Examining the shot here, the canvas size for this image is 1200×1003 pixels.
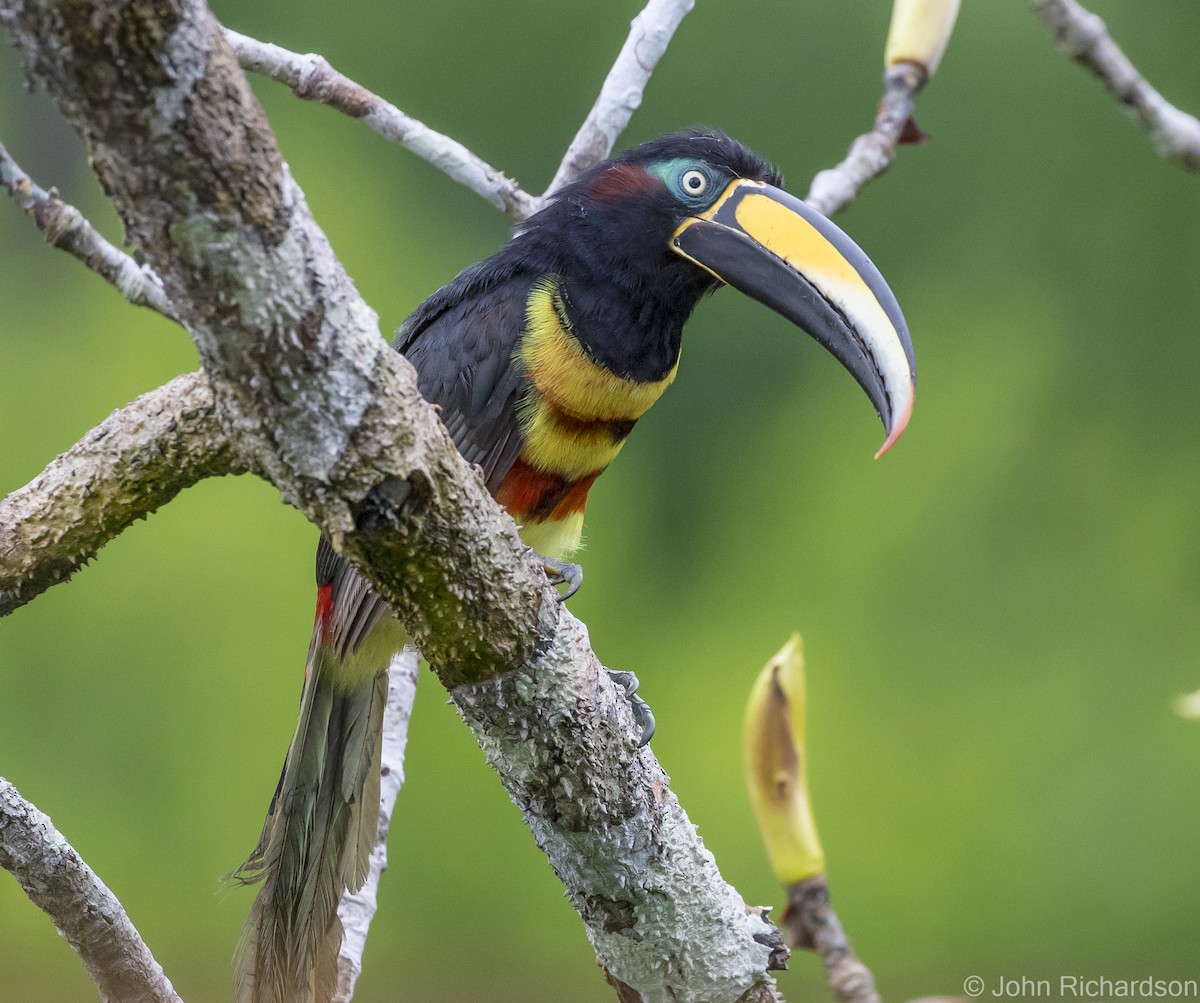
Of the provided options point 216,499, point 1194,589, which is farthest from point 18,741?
point 1194,589

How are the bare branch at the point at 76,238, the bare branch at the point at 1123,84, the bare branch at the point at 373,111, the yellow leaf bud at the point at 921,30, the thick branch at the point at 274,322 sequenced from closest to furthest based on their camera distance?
Answer: 1. the thick branch at the point at 274,322
2. the bare branch at the point at 1123,84
3. the bare branch at the point at 76,238
4. the bare branch at the point at 373,111
5. the yellow leaf bud at the point at 921,30

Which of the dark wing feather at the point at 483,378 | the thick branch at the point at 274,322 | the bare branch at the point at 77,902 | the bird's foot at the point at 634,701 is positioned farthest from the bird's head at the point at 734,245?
the bare branch at the point at 77,902

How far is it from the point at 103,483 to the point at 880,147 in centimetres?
118

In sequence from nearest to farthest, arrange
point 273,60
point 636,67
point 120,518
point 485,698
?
point 485,698 < point 120,518 < point 273,60 < point 636,67

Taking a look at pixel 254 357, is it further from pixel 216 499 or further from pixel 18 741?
pixel 18 741

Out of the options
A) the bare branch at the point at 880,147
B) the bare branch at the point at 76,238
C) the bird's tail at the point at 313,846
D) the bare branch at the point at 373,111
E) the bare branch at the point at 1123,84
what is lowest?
the bird's tail at the point at 313,846

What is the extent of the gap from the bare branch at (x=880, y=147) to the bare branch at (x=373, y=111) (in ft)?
1.37

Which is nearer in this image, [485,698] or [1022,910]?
[485,698]

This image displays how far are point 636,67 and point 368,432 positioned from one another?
1135mm

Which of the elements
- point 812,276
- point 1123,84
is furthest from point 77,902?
point 1123,84

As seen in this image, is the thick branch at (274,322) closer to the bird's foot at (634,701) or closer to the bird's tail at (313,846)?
the bird's foot at (634,701)

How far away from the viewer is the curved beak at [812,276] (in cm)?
132

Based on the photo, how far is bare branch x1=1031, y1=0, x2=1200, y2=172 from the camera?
1060 mm

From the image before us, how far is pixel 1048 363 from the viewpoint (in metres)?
3.34
